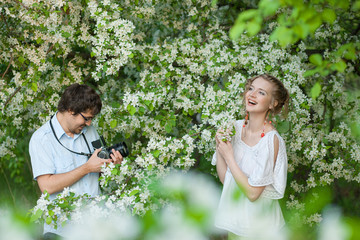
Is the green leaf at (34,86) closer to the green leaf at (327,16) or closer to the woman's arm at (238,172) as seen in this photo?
the woman's arm at (238,172)

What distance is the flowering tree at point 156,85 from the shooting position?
322 centimetres

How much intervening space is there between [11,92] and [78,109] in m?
1.18

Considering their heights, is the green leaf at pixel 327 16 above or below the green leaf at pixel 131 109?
above

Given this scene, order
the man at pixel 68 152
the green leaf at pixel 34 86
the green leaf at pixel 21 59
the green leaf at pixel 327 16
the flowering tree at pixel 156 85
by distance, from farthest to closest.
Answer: the green leaf at pixel 21 59, the green leaf at pixel 34 86, the flowering tree at pixel 156 85, the man at pixel 68 152, the green leaf at pixel 327 16

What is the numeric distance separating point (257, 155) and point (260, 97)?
0.43 meters

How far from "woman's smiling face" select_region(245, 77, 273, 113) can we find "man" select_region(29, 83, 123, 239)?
1.13 m

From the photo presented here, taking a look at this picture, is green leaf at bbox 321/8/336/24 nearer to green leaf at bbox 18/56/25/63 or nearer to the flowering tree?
the flowering tree

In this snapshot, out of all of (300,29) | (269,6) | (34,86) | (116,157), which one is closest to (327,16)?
(300,29)

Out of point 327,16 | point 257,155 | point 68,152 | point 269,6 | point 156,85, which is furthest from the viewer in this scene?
point 156,85

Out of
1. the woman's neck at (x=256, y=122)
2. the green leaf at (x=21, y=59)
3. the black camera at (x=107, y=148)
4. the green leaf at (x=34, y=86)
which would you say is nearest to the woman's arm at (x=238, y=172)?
the woman's neck at (x=256, y=122)

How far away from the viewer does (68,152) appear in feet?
10.2

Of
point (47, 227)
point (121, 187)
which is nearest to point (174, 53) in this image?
point (121, 187)

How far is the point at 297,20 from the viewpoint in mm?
1443

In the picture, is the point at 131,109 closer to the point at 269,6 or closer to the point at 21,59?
the point at 21,59
